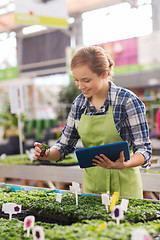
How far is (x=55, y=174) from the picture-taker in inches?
145

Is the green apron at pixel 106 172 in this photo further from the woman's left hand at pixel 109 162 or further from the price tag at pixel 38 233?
the price tag at pixel 38 233

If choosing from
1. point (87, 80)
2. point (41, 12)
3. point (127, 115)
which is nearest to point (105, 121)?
point (127, 115)

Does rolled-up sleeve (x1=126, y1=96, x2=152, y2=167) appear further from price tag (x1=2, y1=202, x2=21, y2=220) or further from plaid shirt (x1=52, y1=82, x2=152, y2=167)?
price tag (x1=2, y1=202, x2=21, y2=220)

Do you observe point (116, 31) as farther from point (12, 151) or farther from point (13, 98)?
point (13, 98)

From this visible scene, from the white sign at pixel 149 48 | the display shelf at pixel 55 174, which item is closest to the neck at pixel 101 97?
the display shelf at pixel 55 174

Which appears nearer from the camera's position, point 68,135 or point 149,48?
point 68,135

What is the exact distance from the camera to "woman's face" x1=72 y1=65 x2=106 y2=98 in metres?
2.02

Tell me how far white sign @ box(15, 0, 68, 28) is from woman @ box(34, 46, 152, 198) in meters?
4.21

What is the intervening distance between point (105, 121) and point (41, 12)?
183 inches

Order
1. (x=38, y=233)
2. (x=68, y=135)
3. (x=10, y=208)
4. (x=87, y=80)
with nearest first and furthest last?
(x=38, y=233) → (x=10, y=208) → (x=87, y=80) → (x=68, y=135)

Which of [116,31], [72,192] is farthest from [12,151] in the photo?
[116,31]

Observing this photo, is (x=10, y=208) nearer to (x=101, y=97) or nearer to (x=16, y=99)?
(x=101, y=97)

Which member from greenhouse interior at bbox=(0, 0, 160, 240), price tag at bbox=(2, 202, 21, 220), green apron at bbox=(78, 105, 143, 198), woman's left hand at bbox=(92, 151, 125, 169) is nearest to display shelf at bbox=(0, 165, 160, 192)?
greenhouse interior at bbox=(0, 0, 160, 240)

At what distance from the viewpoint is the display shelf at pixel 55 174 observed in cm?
295
